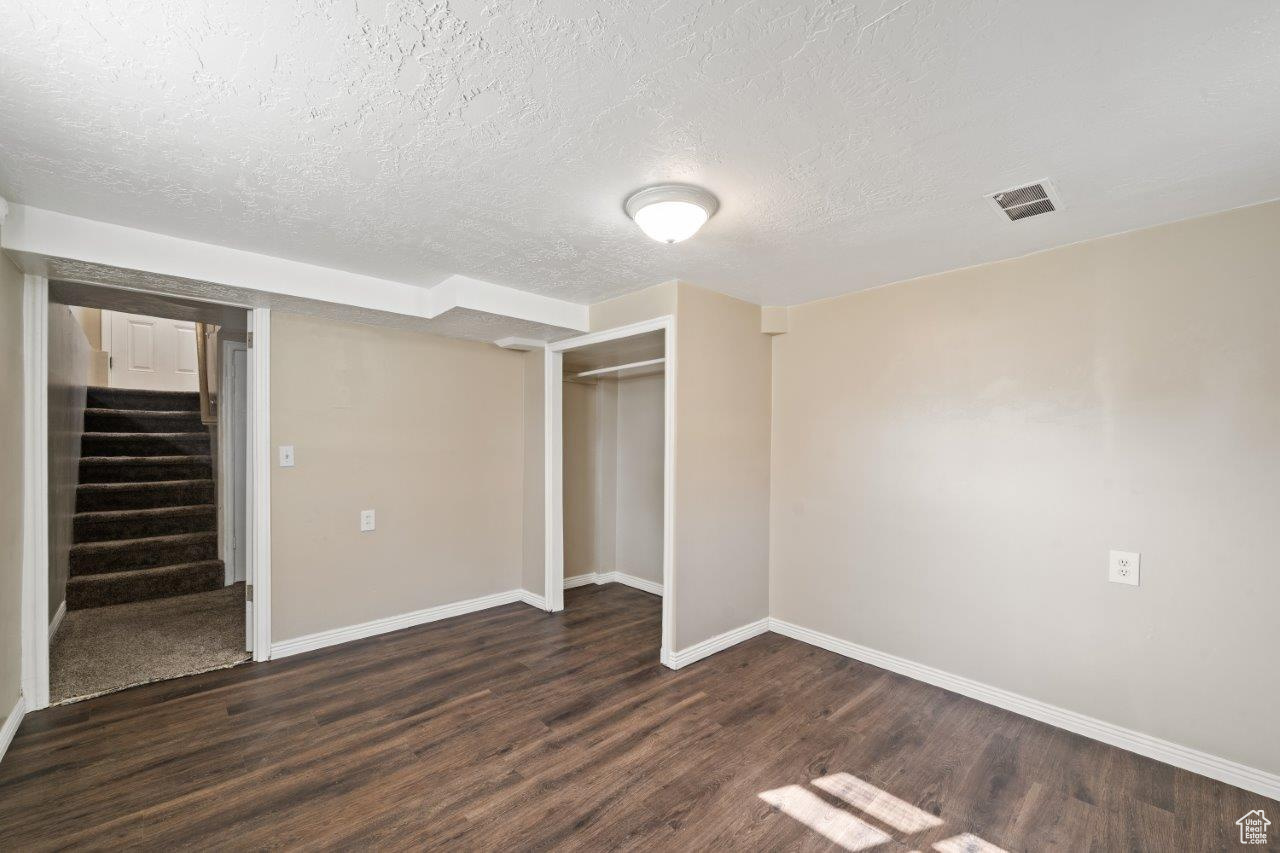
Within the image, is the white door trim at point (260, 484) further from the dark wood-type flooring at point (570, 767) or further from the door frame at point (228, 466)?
the door frame at point (228, 466)

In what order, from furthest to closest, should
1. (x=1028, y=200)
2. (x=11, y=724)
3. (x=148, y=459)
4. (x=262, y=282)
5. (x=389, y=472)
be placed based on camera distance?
(x=148, y=459), (x=389, y=472), (x=262, y=282), (x=11, y=724), (x=1028, y=200)

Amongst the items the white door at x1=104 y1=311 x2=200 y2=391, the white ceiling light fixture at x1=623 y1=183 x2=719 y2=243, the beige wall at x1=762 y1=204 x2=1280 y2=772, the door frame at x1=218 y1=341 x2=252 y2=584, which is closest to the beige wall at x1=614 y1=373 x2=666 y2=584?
the beige wall at x1=762 y1=204 x2=1280 y2=772

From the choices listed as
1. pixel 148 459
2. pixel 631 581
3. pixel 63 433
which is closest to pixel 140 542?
pixel 148 459

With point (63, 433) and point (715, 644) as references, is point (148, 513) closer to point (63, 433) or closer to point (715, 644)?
Result: point (63, 433)

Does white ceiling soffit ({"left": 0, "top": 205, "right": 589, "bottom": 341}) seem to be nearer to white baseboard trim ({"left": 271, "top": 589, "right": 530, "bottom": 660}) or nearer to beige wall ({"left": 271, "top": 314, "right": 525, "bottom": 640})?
beige wall ({"left": 271, "top": 314, "right": 525, "bottom": 640})

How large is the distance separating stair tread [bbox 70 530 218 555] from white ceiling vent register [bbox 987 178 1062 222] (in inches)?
235

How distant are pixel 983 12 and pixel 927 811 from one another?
2465mm

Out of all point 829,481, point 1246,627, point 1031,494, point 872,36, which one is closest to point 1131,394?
point 1031,494

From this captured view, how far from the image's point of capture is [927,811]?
6.45 feet

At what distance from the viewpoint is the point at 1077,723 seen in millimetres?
2490

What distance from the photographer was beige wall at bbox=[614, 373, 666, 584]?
15.3 ft

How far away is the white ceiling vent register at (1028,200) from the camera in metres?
2.00

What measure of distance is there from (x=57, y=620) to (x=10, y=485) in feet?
6.33

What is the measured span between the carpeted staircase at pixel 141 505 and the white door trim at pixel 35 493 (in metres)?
1.82
